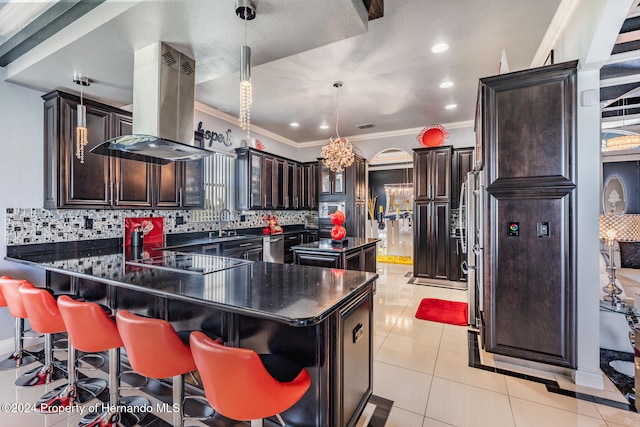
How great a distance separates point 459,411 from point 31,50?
15.3 feet

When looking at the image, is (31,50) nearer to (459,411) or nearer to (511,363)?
(459,411)

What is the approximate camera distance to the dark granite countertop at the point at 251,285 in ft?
4.39

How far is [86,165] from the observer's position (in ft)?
10.1

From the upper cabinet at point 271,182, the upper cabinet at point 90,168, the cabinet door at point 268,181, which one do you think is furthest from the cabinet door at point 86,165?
the cabinet door at point 268,181

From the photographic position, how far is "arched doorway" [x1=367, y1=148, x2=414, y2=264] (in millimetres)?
8047

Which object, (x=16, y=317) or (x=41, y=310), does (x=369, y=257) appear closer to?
(x=41, y=310)

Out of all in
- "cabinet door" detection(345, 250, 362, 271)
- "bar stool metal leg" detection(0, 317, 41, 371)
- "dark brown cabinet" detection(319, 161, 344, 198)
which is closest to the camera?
"bar stool metal leg" detection(0, 317, 41, 371)

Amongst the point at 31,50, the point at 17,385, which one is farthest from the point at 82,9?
the point at 17,385

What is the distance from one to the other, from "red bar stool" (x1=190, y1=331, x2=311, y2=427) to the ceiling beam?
2501 millimetres

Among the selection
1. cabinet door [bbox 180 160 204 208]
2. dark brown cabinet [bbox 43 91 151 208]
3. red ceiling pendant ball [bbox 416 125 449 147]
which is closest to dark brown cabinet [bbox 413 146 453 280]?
red ceiling pendant ball [bbox 416 125 449 147]

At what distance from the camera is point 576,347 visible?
88.5 inches

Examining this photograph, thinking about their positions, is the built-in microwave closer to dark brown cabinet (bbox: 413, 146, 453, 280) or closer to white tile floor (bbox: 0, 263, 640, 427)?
dark brown cabinet (bbox: 413, 146, 453, 280)

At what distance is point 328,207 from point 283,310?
5145 mm

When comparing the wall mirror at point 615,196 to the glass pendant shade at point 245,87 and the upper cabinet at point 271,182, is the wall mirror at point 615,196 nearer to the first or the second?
the upper cabinet at point 271,182
